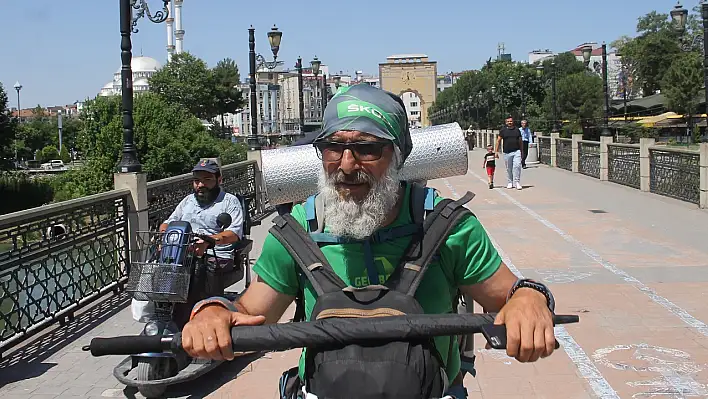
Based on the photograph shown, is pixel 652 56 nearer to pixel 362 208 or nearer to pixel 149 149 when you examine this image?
pixel 149 149

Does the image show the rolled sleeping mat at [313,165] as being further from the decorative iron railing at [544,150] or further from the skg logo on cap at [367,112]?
the decorative iron railing at [544,150]

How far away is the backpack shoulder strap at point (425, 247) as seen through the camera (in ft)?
7.60

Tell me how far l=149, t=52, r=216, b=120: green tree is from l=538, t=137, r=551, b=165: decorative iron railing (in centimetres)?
5991

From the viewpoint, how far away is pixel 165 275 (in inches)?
218

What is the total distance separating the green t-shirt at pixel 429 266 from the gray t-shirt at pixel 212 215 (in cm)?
427

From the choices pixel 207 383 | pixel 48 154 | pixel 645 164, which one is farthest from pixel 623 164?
pixel 48 154

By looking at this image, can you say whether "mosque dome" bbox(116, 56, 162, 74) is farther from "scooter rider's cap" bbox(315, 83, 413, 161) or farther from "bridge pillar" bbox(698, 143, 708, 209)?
"scooter rider's cap" bbox(315, 83, 413, 161)

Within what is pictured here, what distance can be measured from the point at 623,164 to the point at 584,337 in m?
15.4

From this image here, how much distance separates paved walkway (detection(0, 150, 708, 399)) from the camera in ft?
19.3

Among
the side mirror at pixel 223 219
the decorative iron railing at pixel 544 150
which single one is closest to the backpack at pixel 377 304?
the side mirror at pixel 223 219

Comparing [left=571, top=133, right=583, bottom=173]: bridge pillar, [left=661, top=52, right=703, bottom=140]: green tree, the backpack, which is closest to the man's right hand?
the backpack

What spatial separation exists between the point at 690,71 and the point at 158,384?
47.4m

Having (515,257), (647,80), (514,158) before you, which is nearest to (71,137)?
(647,80)

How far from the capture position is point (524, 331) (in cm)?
204
